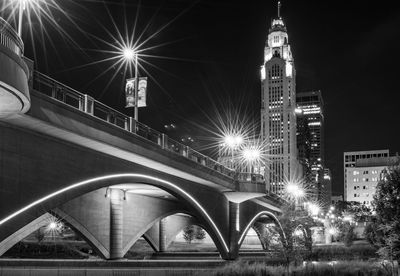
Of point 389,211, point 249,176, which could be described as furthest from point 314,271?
point 249,176

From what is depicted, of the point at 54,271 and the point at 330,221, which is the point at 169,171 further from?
the point at 330,221

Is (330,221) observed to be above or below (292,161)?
below

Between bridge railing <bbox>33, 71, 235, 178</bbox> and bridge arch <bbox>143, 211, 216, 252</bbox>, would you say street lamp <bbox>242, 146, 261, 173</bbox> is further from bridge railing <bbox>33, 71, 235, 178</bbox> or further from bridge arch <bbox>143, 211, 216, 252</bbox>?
bridge railing <bbox>33, 71, 235, 178</bbox>

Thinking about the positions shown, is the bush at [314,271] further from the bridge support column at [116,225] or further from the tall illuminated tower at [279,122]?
the tall illuminated tower at [279,122]

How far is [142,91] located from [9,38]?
16.3m

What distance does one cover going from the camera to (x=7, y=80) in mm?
15031

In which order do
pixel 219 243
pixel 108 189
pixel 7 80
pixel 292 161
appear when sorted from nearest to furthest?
pixel 7 80
pixel 108 189
pixel 219 243
pixel 292 161

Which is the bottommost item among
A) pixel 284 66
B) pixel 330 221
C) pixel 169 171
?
pixel 330 221

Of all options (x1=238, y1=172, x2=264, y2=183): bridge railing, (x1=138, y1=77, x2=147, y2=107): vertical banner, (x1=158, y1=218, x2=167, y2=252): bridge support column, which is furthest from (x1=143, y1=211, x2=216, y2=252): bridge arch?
(x1=138, y1=77, x2=147, y2=107): vertical banner

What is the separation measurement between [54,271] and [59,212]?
192 inches

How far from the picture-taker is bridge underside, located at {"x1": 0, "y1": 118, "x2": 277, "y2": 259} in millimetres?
19234

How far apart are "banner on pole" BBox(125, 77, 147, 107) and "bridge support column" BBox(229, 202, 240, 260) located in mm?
22765

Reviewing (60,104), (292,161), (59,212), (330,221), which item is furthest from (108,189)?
(292,161)

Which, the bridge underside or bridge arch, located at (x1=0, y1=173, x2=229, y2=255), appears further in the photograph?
bridge arch, located at (x1=0, y1=173, x2=229, y2=255)
